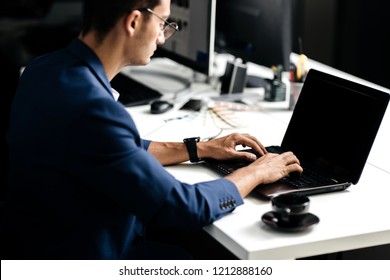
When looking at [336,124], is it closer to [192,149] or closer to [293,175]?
[293,175]

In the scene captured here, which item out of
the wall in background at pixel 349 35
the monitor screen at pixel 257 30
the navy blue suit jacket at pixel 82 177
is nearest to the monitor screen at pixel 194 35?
the monitor screen at pixel 257 30

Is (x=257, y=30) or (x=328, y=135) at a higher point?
(x=257, y=30)

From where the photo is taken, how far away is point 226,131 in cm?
243

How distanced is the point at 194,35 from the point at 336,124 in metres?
1.09

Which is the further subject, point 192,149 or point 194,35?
point 194,35

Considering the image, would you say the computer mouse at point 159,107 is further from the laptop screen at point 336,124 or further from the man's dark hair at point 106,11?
the man's dark hair at point 106,11

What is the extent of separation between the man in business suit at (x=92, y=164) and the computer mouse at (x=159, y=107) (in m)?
0.83

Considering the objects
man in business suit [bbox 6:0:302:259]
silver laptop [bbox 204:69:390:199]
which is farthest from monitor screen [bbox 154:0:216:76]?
man in business suit [bbox 6:0:302:259]

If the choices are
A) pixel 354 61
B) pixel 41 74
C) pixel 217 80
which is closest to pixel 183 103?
pixel 217 80

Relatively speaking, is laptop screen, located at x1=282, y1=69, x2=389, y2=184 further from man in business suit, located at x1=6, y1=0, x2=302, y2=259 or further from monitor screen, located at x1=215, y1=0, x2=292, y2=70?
monitor screen, located at x1=215, y1=0, x2=292, y2=70

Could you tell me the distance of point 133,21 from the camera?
5.56 ft

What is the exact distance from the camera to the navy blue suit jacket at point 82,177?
156 centimetres

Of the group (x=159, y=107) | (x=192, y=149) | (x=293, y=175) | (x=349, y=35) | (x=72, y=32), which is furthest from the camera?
(x=72, y=32)

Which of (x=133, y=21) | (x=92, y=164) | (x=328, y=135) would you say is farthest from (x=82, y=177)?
(x=328, y=135)
